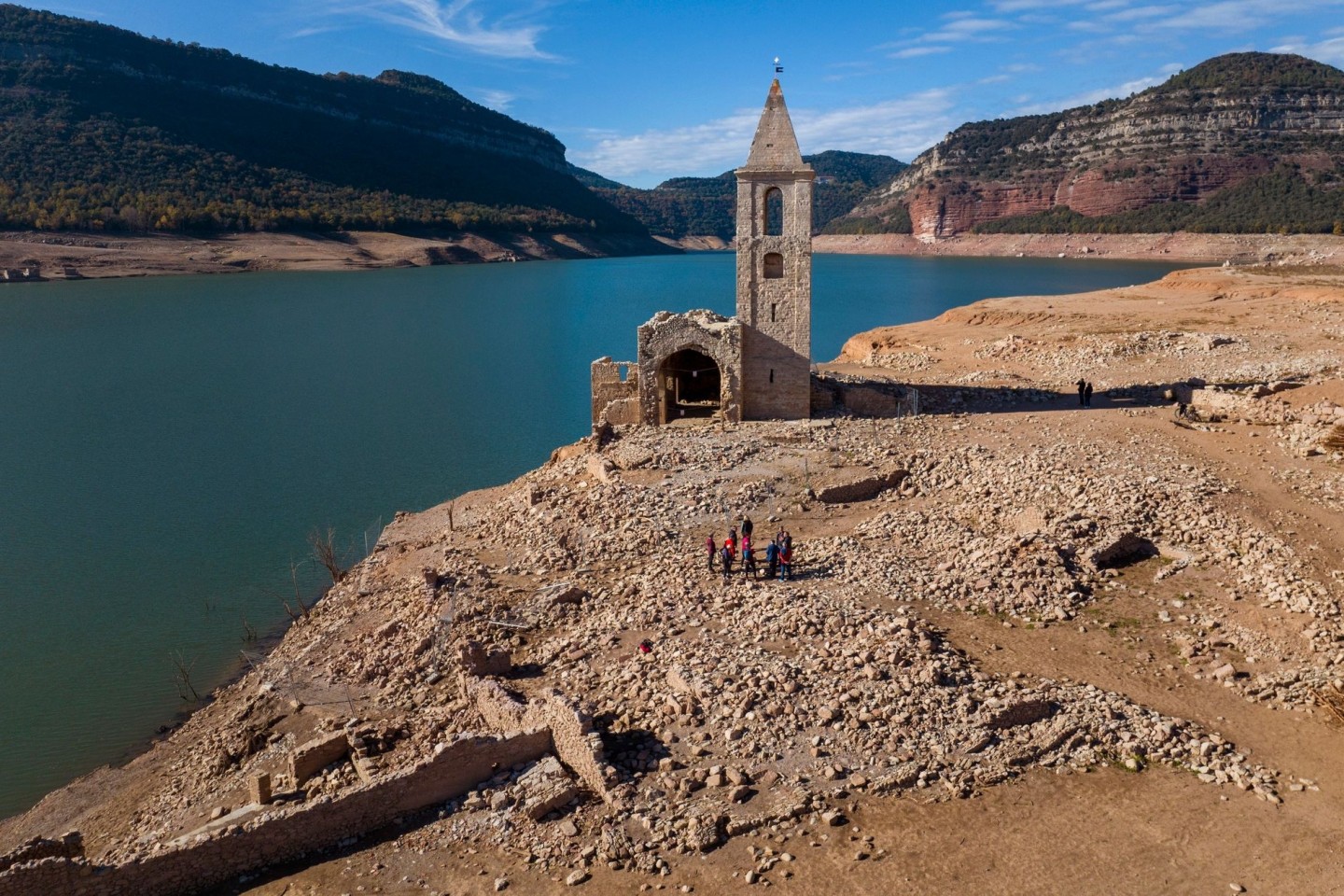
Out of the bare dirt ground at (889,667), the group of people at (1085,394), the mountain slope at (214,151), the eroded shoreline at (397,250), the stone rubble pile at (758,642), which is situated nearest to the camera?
the bare dirt ground at (889,667)

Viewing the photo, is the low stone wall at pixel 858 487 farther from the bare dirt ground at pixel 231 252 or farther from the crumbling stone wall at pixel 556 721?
the bare dirt ground at pixel 231 252

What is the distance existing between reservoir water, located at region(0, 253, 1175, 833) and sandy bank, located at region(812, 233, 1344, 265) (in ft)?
129

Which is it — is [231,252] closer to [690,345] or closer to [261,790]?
[690,345]

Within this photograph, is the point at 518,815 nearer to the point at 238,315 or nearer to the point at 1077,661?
the point at 1077,661

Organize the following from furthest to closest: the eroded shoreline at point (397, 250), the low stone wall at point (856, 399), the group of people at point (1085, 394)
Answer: the eroded shoreline at point (397, 250), the low stone wall at point (856, 399), the group of people at point (1085, 394)

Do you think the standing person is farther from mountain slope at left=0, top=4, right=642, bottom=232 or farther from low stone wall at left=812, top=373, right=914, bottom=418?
mountain slope at left=0, top=4, right=642, bottom=232

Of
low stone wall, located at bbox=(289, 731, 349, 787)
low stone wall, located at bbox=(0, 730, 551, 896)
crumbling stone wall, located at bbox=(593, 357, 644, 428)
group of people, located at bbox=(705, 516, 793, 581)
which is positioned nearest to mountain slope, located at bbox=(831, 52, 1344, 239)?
crumbling stone wall, located at bbox=(593, 357, 644, 428)

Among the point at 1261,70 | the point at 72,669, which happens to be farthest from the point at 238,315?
the point at 1261,70

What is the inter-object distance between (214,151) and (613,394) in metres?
112

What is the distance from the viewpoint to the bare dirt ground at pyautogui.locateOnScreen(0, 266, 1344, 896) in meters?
9.54

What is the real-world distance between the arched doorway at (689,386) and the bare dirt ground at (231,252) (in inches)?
3220

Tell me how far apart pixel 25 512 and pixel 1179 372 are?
35414 millimetres

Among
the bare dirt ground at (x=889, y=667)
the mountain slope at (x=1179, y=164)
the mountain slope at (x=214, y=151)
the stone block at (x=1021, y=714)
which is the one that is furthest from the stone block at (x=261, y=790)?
the mountain slope at (x=1179, y=164)

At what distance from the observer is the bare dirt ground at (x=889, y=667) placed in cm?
954
